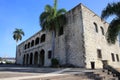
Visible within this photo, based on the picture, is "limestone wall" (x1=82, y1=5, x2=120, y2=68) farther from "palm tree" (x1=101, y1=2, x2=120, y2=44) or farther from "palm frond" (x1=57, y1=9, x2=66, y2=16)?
"palm tree" (x1=101, y1=2, x2=120, y2=44)

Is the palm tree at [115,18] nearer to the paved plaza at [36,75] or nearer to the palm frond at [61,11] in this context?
the paved plaza at [36,75]

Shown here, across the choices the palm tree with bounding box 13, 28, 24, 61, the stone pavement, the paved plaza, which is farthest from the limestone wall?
the palm tree with bounding box 13, 28, 24, 61

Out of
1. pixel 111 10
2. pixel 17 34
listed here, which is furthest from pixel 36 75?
pixel 17 34

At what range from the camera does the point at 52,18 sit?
20344mm

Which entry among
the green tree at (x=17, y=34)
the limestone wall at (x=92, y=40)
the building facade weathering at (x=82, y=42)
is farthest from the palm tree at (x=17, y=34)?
the limestone wall at (x=92, y=40)

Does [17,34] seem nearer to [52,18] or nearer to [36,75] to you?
[52,18]

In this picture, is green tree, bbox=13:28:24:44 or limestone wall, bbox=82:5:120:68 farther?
green tree, bbox=13:28:24:44

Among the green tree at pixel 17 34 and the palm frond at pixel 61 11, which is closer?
the palm frond at pixel 61 11

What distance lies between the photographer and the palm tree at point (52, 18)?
2011 cm

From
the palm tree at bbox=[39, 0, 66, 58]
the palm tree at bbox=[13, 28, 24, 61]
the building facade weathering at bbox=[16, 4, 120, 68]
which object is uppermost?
the palm tree at bbox=[13, 28, 24, 61]

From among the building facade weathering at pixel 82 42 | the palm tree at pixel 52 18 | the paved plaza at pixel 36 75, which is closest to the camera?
the paved plaza at pixel 36 75

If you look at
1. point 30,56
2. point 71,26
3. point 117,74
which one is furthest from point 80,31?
point 30,56

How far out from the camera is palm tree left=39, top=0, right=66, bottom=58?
20.1m

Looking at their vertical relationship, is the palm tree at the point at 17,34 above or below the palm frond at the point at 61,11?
above
